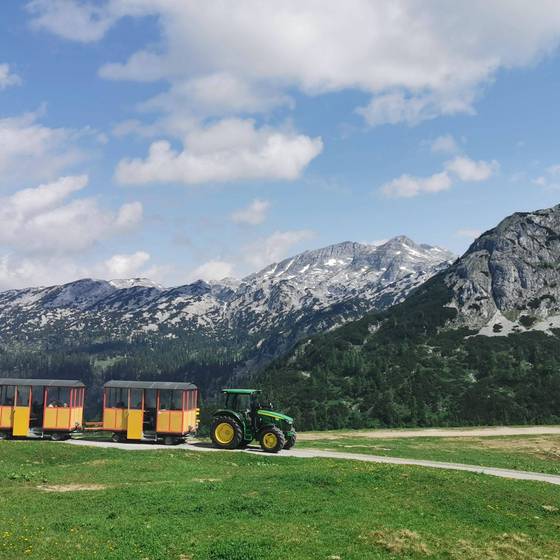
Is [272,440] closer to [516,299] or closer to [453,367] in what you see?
[453,367]

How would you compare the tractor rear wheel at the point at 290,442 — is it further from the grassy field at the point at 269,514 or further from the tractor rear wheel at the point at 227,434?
the grassy field at the point at 269,514

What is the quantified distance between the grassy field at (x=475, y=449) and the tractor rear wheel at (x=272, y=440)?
6872 millimetres

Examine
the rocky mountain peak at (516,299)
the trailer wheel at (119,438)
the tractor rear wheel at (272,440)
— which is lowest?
the trailer wheel at (119,438)

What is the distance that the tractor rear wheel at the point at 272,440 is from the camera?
35344mm

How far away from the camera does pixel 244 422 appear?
36.8m

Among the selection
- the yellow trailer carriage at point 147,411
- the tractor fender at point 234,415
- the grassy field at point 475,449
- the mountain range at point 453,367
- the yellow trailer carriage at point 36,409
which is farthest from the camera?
the mountain range at point 453,367

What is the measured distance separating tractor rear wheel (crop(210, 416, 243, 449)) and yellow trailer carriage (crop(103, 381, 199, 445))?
3668 millimetres

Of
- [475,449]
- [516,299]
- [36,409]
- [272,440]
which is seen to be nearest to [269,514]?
[272,440]

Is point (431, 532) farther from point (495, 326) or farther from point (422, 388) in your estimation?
point (495, 326)

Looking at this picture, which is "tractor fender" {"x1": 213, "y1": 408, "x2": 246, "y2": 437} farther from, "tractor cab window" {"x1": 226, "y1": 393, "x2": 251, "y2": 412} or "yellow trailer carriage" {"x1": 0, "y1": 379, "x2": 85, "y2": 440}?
"yellow trailer carriage" {"x1": 0, "y1": 379, "x2": 85, "y2": 440}

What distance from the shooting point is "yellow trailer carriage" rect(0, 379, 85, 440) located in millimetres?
39469

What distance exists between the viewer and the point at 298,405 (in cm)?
14775

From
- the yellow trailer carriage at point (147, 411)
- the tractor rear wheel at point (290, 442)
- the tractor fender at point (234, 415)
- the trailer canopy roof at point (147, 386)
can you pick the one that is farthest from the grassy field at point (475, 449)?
the trailer canopy roof at point (147, 386)

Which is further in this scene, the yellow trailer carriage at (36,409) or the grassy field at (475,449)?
the yellow trailer carriage at (36,409)
